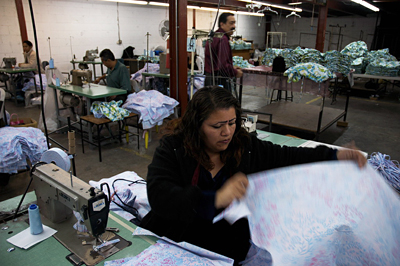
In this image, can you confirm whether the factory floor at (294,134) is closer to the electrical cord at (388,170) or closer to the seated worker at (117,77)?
the seated worker at (117,77)

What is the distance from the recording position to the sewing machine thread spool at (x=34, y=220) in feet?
3.79

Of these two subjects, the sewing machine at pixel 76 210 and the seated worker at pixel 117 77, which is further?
the seated worker at pixel 117 77

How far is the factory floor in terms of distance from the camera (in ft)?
11.4

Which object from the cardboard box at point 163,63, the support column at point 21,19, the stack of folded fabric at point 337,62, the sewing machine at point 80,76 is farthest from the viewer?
the support column at point 21,19

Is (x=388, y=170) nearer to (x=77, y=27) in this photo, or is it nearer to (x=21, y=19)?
(x=21, y=19)

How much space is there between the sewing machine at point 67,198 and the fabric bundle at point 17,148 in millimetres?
1319

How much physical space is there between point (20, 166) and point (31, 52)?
5.31 m

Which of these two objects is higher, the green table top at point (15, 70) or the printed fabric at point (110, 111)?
the green table top at point (15, 70)

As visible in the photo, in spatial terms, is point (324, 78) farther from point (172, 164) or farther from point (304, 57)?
point (172, 164)

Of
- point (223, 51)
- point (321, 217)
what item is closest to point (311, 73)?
point (223, 51)

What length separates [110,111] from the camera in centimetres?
377

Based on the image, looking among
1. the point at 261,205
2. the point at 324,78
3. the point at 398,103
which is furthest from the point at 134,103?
the point at 398,103

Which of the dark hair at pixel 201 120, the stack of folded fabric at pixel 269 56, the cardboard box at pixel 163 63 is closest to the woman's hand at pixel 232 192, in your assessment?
the dark hair at pixel 201 120

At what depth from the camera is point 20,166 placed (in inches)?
97.6
